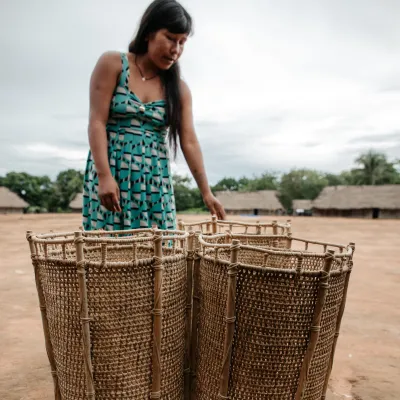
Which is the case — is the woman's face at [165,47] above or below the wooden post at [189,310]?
above

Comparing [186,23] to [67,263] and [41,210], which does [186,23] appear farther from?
[41,210]

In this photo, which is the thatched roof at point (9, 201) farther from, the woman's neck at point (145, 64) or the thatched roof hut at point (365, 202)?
the woman's neck at point (145, 64)

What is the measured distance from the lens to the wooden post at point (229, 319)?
52.7 inches

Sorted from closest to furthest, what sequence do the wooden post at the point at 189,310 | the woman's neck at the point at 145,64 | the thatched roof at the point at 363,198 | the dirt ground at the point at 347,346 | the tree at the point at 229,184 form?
the wooden post at the point at 189,310 < the woman's neck at the point at 145,64 < the dirt ground at the point at 347,346 < the thatched roof at the point at 363,198 < the tree at the point at 229,184

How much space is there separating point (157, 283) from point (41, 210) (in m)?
42.6

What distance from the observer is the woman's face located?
173cm

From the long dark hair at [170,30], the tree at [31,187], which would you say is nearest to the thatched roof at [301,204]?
the tree at [31,187]

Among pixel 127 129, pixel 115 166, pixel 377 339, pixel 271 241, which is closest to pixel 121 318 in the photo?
pixel 115 166

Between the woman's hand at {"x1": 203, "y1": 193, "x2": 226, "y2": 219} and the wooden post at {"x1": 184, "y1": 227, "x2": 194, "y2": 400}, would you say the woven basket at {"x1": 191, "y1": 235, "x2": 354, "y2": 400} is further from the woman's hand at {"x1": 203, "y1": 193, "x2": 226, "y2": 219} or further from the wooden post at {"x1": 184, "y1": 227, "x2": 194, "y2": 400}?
the woman's hand at {"x1": 203, "y1": 193, "x2": 226, "y2": 219}

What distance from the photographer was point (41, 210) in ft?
133

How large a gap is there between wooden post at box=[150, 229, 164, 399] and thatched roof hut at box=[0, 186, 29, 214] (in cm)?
3723

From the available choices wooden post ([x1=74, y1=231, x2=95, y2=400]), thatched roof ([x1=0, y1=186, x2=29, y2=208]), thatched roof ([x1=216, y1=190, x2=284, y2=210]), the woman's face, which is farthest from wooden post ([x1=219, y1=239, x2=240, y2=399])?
thatched roof ([x1=0, y1=186, x2=29, y2=208])

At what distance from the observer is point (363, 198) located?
30.7m

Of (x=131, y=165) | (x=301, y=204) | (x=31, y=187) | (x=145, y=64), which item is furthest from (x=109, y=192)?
(x=31, y=187)
